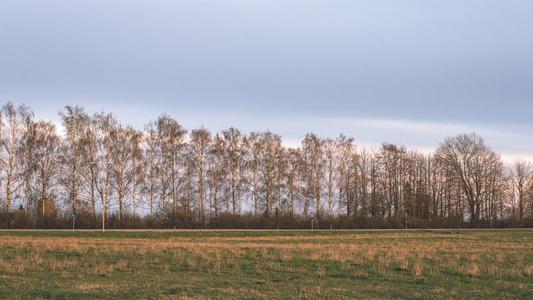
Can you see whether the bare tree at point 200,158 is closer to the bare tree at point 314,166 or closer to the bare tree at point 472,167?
the bare tree at point 314,166

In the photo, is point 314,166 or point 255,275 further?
point 314,166

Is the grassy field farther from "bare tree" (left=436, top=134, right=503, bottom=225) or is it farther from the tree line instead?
"bare tree" (left=436, top=134, right=503, bottom=225)

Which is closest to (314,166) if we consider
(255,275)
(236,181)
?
(236,181)

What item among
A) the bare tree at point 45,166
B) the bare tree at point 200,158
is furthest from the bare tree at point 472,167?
the bare tree at point 45,166

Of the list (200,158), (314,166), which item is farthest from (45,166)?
(314,166)

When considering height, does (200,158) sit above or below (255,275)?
above

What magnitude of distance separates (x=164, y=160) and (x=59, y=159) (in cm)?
1280

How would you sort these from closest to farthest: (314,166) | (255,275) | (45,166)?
(255,275) → (45,166) → (314,166)

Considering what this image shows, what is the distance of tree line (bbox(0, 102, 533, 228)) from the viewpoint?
6994cm

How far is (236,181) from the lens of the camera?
8244 cm

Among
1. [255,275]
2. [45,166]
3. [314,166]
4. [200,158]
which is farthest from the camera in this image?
[314,166]

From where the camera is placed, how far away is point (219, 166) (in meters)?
81.2

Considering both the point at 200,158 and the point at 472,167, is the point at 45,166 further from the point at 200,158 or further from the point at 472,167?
the point at 472,167

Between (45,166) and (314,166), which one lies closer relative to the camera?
(45,166)
